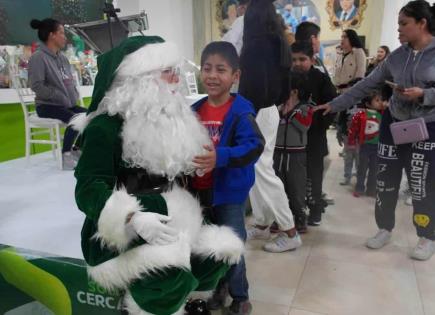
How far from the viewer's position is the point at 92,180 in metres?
1.00

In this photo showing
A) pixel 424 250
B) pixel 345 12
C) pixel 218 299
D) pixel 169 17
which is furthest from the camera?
pixel 345 12

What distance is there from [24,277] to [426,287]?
177cm

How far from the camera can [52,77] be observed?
3.33 m

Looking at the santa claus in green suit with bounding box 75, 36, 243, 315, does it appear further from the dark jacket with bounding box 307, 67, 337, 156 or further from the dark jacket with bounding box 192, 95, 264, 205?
the dark jacket with bounding box 307, 67, 337, 156

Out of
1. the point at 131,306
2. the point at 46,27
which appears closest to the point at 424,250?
the point at 131,306

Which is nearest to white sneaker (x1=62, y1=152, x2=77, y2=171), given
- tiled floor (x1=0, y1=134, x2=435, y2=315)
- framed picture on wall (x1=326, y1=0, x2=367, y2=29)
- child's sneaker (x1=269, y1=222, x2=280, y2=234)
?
tiled floor (x1=0, y1=134, x2=435, y2=315)

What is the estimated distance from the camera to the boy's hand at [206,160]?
1.08 m

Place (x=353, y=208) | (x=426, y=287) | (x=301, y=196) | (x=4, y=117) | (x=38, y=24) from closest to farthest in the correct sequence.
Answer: (x=426, y=287) → (x=301, y=196) → (x=353, y=208) → (x=38, y=24) → (x=4, y=117)

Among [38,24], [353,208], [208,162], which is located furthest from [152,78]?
[38,24]

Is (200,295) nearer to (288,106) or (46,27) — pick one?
(288,106)

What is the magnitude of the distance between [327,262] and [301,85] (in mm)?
998

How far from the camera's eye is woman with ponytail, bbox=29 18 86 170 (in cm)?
326

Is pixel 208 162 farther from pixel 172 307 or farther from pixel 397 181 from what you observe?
pixel 397 181

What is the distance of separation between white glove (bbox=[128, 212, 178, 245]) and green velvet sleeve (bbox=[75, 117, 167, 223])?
0.19ft
